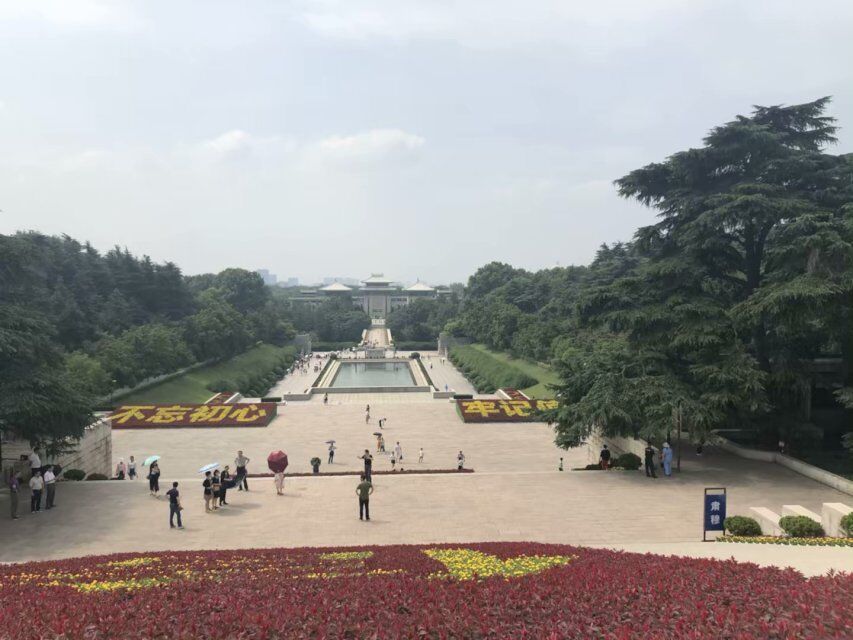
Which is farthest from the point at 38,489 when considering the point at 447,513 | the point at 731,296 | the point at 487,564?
the point at 731,296

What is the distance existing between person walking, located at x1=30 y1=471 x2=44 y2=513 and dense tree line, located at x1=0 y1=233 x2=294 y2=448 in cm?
150

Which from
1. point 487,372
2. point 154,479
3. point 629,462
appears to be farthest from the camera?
point 487,372

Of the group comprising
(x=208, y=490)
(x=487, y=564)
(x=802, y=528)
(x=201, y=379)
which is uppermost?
(x=487, y=564)

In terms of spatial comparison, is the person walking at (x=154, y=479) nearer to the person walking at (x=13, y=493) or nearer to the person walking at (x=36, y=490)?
the person walking at (x=36, y=490)

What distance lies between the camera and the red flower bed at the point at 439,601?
16.9ft

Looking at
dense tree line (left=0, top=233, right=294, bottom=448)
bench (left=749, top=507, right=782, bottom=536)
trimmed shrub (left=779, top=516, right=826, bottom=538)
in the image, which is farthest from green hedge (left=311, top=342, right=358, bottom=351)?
trimmed shrub (left=779, top=516, right=826, bottom=538)

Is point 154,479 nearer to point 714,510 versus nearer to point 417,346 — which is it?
point 714,510

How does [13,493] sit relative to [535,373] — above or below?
above

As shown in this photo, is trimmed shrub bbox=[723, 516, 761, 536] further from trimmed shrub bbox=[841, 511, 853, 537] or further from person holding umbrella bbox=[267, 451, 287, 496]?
person holding umbrella bbox=[267, 451, 287, 496]

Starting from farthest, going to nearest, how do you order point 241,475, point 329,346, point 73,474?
point 329,346
point 73,474
point 241,475

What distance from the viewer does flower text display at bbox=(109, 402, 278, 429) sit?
98.1 feet

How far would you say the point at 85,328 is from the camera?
39.6 m

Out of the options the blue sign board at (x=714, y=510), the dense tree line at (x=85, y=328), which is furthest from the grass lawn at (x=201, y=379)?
the blue sign board at (x=714, y=510)

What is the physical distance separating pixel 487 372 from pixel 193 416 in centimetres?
2745
